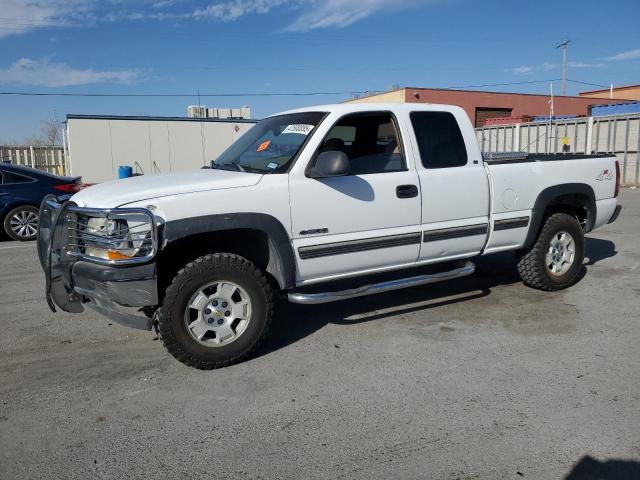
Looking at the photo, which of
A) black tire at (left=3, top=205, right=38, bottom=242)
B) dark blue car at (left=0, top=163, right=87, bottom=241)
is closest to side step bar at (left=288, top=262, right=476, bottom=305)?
A: dark blue car at (left=0, top=163, right=87, bottom=241)

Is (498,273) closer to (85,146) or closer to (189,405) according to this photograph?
(189,405)

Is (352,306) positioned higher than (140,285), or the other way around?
(140,285)

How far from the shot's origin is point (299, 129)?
15.0 feet

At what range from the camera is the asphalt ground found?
2.86 meters

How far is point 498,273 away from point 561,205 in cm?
116

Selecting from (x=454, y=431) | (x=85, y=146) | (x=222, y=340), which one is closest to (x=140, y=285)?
(x=222, y=340)

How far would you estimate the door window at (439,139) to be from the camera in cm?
489

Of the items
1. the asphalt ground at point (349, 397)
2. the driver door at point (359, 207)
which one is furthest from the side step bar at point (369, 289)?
the asphalt ground at point (349, 397)

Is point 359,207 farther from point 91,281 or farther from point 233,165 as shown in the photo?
point 91,281

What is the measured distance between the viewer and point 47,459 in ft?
9.57

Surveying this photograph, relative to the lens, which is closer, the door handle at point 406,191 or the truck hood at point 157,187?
the truck hood at point 157,187

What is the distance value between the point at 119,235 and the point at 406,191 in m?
2.33

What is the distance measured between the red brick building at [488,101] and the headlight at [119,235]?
97.7ft

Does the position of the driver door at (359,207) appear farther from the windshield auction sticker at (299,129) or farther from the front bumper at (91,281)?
the front bumper at (91,281)
